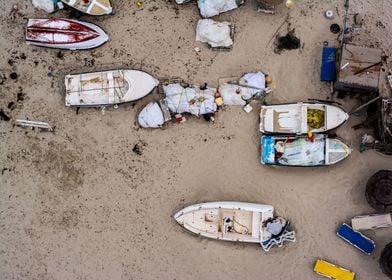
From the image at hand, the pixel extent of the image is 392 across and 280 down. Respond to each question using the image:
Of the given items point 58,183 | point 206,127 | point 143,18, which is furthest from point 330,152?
point 58,183

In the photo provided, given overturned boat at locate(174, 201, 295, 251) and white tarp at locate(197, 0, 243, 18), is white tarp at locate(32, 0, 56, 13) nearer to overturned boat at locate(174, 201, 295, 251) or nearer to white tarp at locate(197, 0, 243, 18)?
white tarp at locate(197, 0, 243, 18)

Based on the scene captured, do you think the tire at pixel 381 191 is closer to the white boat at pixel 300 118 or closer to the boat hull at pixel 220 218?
the white boat at pixel 300 118

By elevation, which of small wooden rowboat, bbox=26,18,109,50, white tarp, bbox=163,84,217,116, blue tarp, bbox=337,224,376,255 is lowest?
blue tarp, bbox=337,224,376,255

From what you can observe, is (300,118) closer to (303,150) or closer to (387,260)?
(303,150)

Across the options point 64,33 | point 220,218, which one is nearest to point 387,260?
point 220,218

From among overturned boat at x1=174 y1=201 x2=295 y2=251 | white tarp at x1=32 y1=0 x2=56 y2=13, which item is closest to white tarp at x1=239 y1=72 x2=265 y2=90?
overturned boat at x1=174 y1=201 x2=295 y2=251

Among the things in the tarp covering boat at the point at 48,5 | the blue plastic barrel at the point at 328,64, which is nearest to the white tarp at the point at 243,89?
the blue plastic barrel at the point at 328,64

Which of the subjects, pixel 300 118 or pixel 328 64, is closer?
pixel 300 118
